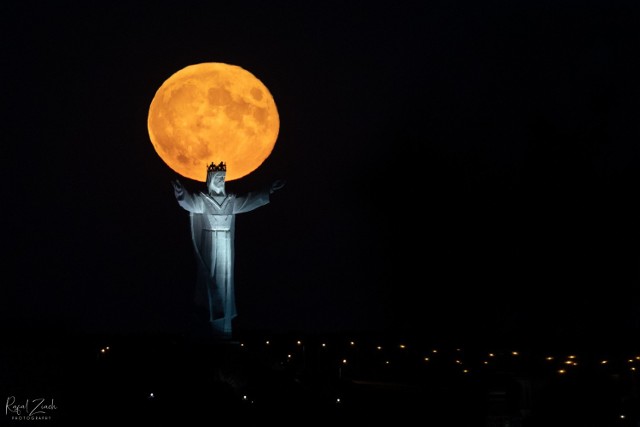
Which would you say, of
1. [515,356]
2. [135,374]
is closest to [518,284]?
[515,356]

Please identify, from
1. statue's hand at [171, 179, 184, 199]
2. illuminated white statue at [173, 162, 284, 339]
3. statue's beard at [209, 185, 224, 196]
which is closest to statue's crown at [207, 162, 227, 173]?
illuminated white statue at [173, 162, 284, 339]

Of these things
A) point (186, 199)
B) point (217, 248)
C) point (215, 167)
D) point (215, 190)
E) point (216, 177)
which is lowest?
point (217, 248)

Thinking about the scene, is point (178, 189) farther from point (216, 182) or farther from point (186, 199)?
point (216, 182)

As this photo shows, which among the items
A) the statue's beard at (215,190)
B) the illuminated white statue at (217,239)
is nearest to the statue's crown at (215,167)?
the illuminated white statue at (217,239)

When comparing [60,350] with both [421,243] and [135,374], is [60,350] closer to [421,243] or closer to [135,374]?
[135,374]

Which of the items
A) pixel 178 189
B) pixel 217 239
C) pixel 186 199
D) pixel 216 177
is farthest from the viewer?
pixel 217 239

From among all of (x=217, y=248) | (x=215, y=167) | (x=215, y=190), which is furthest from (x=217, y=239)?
(x=215, y=167)

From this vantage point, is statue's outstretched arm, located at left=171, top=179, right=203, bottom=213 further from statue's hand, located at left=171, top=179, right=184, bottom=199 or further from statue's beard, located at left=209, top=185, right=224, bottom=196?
statue's beard, located at left=209, top=185, right=224, bottom=196

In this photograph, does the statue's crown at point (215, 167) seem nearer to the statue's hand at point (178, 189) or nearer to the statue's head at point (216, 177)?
the statue's head at point (216, 177)
